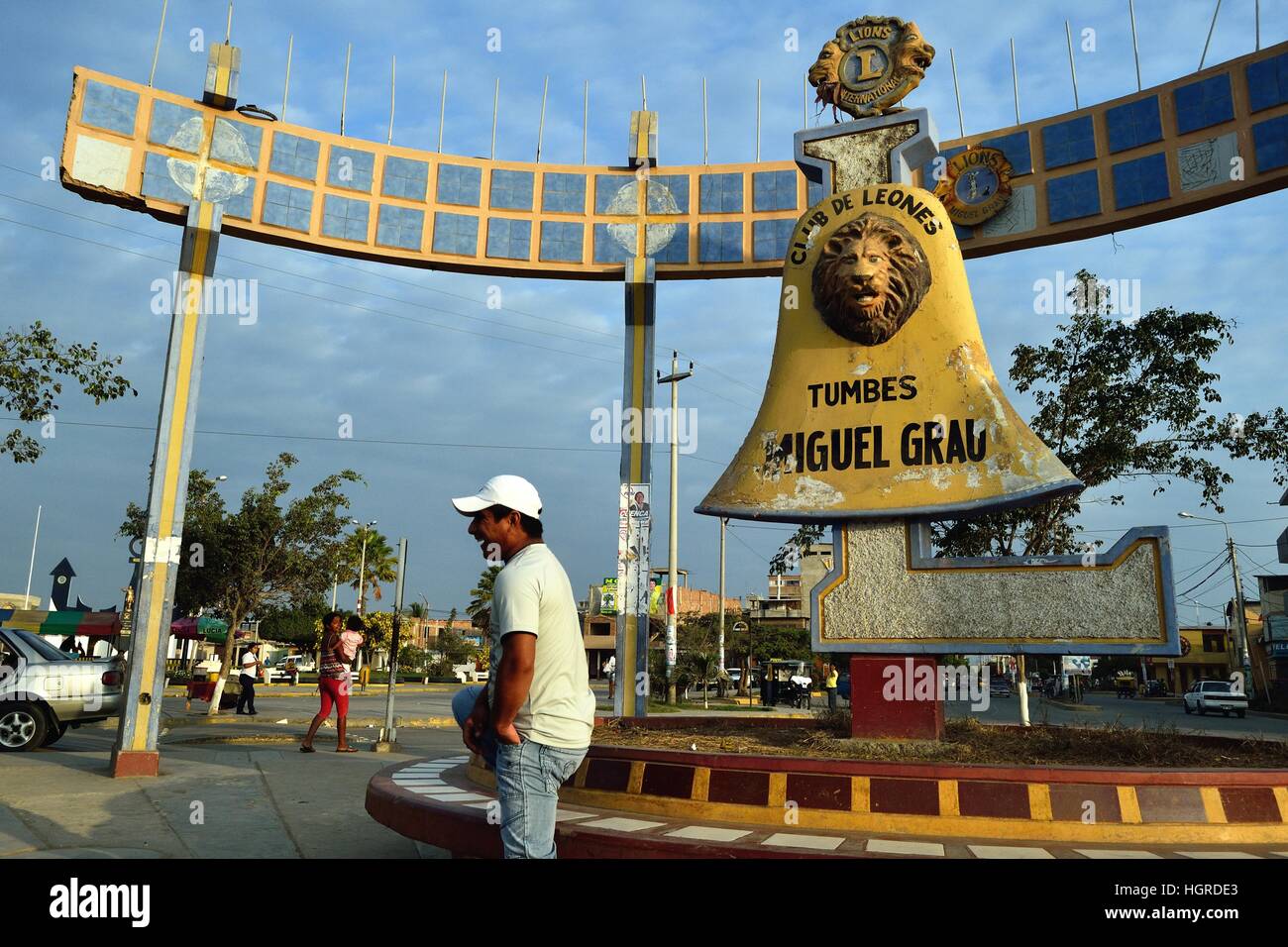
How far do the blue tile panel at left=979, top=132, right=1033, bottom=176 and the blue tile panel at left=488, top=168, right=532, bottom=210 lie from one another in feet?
19.6

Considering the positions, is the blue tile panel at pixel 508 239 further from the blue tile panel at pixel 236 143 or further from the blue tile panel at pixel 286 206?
the blue tile panel at pixel 236 143

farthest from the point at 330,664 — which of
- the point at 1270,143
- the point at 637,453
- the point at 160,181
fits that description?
the point at 1270,143

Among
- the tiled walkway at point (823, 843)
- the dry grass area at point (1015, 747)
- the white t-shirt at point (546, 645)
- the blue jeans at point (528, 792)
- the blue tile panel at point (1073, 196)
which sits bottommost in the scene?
the tiled walkway at point (823, 843)

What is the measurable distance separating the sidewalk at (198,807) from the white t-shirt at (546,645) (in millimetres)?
3531

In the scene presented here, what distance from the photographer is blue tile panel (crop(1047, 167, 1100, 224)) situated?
10.5 m

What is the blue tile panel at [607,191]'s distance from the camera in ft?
40.8

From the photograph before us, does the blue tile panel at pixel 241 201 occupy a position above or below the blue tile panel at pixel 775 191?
below

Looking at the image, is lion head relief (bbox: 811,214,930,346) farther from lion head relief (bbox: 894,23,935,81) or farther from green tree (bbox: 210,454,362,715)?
green tree (bbox: 210,454,362,715)

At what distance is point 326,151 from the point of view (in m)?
11.8

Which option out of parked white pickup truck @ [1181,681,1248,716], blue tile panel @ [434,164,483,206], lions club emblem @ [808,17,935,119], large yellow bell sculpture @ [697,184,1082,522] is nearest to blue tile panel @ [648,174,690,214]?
blue tile panel @ [434,164,483,206]

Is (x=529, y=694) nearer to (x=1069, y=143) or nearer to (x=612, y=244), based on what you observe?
(x=612, y=244)

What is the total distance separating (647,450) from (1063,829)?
24.8 ft

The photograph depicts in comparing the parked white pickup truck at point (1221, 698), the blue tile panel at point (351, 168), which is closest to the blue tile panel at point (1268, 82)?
the blue tile panel at point (351, 168)
